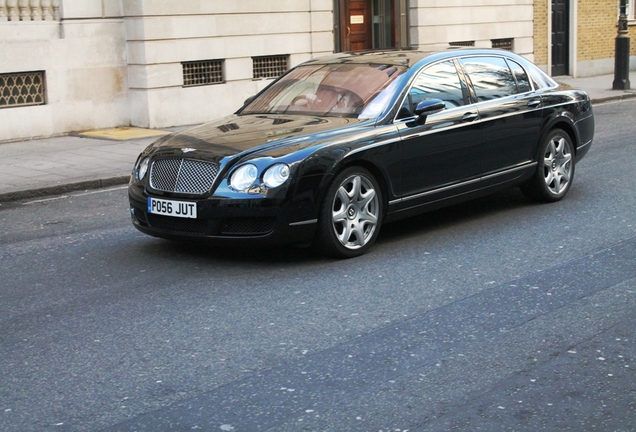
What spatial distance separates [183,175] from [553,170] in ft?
12.5

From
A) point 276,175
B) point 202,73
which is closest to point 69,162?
point 202,73

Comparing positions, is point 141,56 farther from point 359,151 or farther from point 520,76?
point 359,151

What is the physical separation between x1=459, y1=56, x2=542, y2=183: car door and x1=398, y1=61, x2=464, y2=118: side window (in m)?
0.19

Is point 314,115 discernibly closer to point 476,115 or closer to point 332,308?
point 476,115

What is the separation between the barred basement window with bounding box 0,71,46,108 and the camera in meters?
15.7

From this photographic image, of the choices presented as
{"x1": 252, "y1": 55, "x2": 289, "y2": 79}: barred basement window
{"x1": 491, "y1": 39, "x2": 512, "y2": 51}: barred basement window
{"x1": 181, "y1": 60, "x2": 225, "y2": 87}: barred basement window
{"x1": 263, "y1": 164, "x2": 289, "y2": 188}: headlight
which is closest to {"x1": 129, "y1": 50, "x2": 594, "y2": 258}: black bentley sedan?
{"x1": 263, "y1": 164, "x2": 289, "y2": 188}: headlight

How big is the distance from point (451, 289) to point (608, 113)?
12832 millimetres

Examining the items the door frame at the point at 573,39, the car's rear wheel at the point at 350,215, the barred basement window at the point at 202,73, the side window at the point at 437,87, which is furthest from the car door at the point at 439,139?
the door frame at the point at 573,39

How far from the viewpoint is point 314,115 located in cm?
820

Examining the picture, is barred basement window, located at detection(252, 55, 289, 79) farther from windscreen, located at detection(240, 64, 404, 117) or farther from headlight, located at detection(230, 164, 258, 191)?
headlight, located at detection(230, 164, 258, 191)

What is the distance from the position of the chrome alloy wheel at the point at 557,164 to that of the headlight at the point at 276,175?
3194 millimetres

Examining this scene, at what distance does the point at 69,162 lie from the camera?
13.4 metres

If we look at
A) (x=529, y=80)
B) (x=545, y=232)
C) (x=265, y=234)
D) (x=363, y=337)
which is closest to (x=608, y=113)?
(x=529, y=80)

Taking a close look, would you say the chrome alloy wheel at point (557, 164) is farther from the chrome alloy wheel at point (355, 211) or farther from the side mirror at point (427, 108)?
the chrome alloy wheel at point (355, 211)
